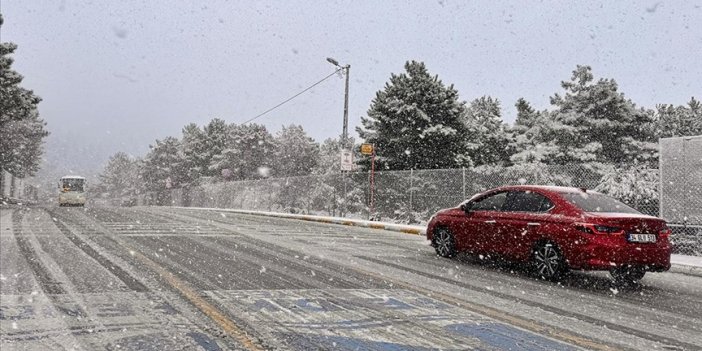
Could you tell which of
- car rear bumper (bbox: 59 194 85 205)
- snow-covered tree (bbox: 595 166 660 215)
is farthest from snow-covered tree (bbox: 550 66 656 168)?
car rear bumper (bbox: 59 194 85 205)

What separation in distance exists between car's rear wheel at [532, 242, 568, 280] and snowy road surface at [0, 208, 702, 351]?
22 centimetres

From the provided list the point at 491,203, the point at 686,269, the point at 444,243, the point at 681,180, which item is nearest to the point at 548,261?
the point at 491,203

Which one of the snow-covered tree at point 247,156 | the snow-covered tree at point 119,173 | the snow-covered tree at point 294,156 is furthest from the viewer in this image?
the snow-covered tree at point 119,173

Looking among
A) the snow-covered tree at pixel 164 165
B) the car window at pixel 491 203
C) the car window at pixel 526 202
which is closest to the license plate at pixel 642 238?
the car window at pixel 526 202

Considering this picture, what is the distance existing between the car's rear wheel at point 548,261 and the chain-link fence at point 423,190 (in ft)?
18.9

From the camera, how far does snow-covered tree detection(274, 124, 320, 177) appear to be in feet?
228

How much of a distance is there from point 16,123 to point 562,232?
62767mm

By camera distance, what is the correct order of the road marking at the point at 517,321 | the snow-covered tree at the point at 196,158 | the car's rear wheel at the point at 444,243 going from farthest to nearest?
the snow-covered tree at the point at 196,158 → the car's rear wheel at the point at 444,243 → the road marking at the point at 517,321

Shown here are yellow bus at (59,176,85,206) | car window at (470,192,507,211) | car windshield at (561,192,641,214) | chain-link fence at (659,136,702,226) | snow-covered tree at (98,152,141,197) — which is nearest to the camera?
car windshield at (561,192,641,214)

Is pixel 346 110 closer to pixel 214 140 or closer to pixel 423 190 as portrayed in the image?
pixel 423 190

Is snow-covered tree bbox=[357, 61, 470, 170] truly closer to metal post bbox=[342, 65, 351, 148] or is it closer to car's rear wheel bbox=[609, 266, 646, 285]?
metal post bbox=[342, 65, 351, 148]

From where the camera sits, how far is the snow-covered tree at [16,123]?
3269cm

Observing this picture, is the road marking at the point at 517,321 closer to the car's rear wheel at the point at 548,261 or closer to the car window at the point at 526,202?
the car's rear wheel at the point at 548,261

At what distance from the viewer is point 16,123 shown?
57.1m
